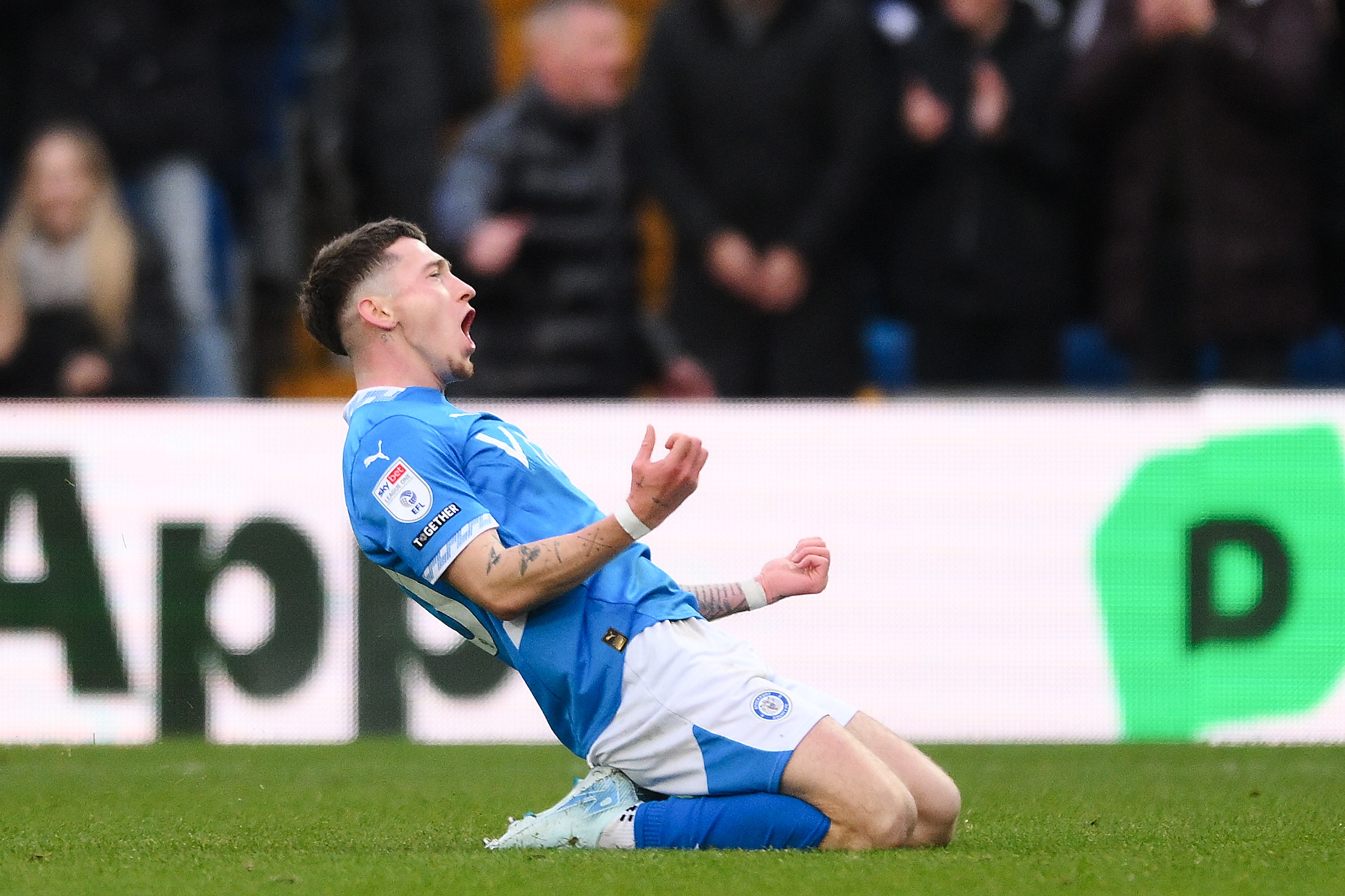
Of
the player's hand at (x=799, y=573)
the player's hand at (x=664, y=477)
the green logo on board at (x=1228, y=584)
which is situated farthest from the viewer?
the green logo on board at (x=1228, y=584)

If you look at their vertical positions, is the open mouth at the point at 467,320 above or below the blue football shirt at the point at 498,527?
above

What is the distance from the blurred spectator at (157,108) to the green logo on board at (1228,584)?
15.4ft

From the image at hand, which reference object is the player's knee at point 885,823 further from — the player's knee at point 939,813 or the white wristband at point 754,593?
the white wristband at point 754,593

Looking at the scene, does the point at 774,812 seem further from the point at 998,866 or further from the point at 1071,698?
the point at 1071,698

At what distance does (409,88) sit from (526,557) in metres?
Answer: 6.26

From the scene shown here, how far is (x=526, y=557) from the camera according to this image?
4.22 m

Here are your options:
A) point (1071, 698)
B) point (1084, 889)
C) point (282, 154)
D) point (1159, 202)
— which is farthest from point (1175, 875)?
point (282, 154)

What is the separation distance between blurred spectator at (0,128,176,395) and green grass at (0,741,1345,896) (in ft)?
7.86

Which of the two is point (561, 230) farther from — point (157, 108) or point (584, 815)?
point (584, 815)

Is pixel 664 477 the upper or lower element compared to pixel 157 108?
lower

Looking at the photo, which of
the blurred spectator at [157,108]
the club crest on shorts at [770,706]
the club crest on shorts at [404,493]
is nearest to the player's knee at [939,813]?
the club crest on shorts at [770,706]

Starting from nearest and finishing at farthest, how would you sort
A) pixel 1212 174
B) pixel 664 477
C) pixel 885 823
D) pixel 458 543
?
pixel 664 477
pixel 458 543
pixel 885 823
pixel 1212 174

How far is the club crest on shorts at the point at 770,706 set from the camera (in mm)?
4410

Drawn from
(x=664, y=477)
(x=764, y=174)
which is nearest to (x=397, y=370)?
(x=664, y=477)
